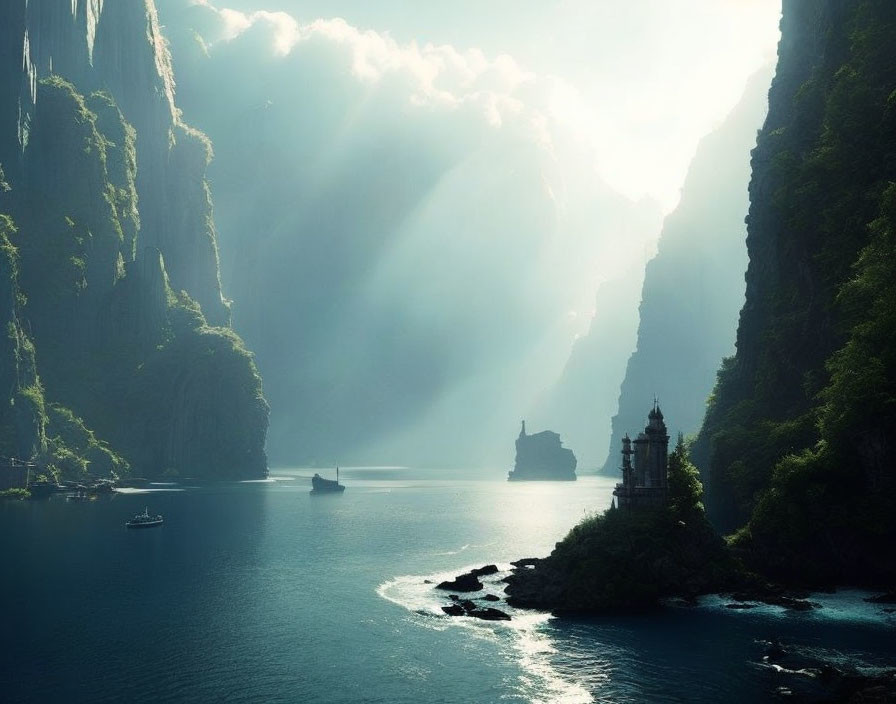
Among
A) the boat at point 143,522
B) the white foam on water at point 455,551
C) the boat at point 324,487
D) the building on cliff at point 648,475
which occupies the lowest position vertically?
the white foam on water at point 455,551

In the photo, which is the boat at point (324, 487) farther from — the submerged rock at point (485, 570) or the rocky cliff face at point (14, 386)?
the submerged rock at point (485, 570)

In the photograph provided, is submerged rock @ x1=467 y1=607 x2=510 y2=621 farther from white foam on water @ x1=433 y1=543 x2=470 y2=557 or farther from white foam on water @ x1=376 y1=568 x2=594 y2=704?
white foam on water @ x1=433 y1=543 x2=470 y2=557

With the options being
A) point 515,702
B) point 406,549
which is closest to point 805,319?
point 406,549

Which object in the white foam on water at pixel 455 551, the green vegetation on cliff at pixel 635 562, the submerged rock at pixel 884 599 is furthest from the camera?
the white foam on water at pixel 455 551

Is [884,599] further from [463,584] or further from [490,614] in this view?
[463,584]

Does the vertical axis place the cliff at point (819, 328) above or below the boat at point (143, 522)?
above

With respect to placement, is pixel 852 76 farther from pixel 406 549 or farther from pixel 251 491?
pixel 251 491

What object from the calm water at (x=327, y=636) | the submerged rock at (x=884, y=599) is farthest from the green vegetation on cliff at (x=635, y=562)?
the submerged rock at (x=884, y=599)

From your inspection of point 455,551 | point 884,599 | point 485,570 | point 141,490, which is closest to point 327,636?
point 485,570
